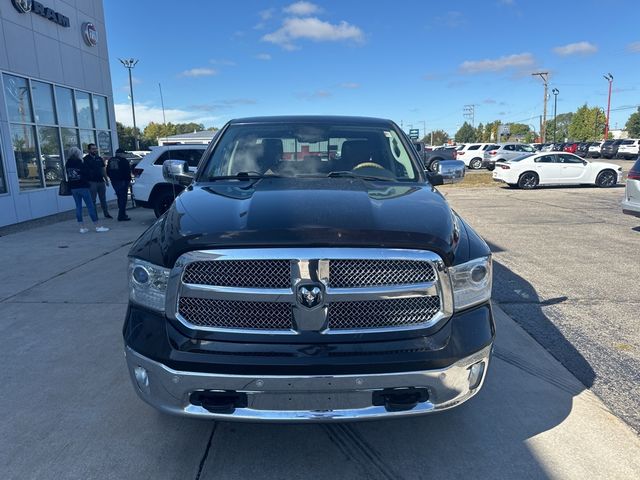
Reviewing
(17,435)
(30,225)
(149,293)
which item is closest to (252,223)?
(149,293)

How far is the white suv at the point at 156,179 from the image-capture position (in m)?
10.2

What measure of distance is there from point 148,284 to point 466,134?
148 metres

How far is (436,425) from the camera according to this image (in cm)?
283

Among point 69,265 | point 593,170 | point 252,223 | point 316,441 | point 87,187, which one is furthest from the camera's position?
point 593,170

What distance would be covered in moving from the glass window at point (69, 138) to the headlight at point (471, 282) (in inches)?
566

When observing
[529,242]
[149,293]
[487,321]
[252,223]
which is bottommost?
[529,242]

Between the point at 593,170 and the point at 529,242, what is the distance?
13056 millimetres

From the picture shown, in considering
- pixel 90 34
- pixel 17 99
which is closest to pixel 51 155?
pixel 17 99

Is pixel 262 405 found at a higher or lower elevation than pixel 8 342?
higher

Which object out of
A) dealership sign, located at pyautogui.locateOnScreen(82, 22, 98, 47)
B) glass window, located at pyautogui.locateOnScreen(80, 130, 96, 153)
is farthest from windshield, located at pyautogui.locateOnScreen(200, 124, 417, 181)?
dealership sign, located at pyautogui.locateOnScreen(82, 22, 98, 47)

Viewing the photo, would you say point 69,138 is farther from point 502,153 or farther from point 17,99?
point 502,153

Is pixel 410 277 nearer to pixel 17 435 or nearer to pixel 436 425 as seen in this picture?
pixel 436 425

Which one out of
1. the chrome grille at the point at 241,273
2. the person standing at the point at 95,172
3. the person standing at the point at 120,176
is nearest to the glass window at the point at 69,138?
the person standing at the point at 120,176

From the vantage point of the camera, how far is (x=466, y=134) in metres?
140
